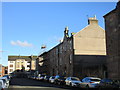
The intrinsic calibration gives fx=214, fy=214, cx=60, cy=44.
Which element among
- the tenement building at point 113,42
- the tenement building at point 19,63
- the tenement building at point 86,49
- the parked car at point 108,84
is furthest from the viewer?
the tenement building at point 19,63

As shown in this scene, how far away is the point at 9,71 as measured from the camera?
128 meters

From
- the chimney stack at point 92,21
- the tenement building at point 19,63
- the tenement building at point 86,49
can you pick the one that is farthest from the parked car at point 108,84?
the tenement building at point 19,63

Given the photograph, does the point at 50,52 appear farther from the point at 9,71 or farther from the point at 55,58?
the point at 9,71

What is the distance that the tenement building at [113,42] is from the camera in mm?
28891

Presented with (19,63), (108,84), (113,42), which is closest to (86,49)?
(113,42)

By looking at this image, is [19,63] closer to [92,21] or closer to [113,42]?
[92,21]

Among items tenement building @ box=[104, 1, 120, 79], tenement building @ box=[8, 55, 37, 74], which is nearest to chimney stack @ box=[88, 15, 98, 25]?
tenement building @ box=[104, 1, 120, 79]

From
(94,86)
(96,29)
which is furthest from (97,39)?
(94,86)

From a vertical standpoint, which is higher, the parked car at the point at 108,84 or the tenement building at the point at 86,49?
the tenement building at the point at 86,49

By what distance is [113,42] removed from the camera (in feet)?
99.1

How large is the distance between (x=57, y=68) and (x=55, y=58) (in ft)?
14.5

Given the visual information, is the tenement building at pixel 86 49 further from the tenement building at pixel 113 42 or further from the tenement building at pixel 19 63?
the tenement building at pixel 19 63

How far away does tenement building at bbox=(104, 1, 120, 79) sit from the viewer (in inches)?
1137

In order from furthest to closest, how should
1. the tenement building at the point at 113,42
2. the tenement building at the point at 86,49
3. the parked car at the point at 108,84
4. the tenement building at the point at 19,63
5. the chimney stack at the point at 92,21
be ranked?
the tenement building at the point at 19,63 < the chimney stack at the point at 92,21 < the tenement building at the point at 86,49 < the tenement building at the point at 113,42 < the parked car at the point at 108,84
